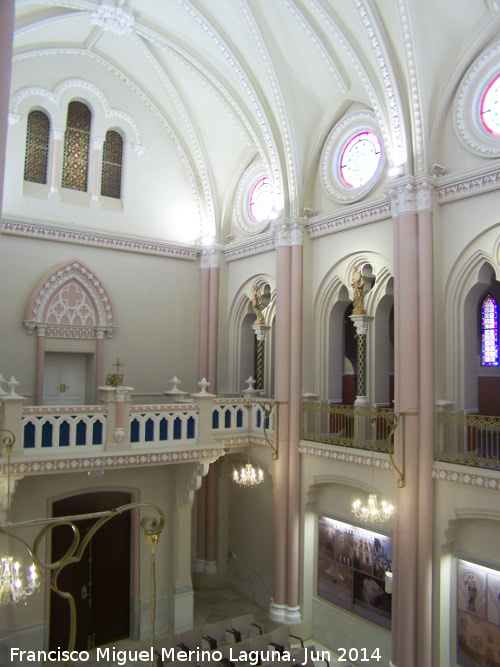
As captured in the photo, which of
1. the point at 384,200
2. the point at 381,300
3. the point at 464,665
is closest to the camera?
the point at 464,665

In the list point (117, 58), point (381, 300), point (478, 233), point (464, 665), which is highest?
point (117, 58)

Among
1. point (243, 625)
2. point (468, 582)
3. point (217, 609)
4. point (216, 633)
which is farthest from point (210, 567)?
point (468, 582)

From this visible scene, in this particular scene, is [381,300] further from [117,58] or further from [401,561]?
[117,58]

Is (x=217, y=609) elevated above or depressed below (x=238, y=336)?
below

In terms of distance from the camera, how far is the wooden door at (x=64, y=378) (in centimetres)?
1441

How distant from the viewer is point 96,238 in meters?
14.7

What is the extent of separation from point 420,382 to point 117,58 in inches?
432

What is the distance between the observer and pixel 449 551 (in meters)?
10.2

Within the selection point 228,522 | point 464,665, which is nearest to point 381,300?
point 464,665

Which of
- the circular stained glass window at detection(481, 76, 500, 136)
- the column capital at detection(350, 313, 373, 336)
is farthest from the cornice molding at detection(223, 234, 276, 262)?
the circular stained glass window at detection(481, 76, 500, 136)

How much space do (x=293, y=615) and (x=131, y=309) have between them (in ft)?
27.3

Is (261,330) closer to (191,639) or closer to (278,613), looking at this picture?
(278,613)

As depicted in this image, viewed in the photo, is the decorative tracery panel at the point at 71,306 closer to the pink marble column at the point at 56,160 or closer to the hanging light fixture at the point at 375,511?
the pink marble column at the point at 56,160

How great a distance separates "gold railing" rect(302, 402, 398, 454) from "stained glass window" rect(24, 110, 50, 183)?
8.61 metres
